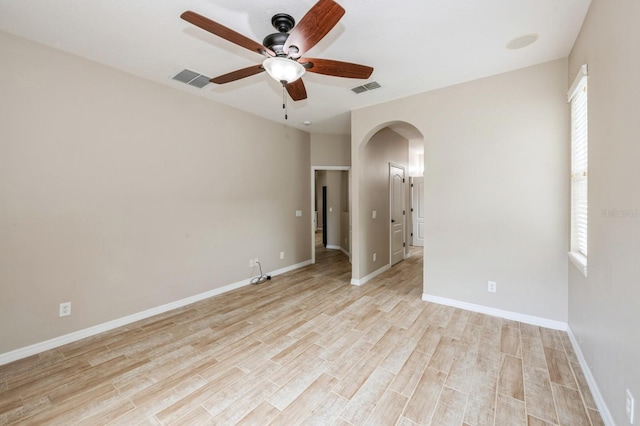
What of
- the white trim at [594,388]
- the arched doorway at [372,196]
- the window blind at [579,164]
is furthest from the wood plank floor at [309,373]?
the arched doorway at [372,196]

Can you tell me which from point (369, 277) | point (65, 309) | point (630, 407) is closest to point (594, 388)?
point (630, 407)

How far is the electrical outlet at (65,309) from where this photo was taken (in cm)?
252

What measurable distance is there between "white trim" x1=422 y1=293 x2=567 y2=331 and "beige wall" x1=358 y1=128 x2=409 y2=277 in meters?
1.21

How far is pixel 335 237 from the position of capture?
7430 millimetres

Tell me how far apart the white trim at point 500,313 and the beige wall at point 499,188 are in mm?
42

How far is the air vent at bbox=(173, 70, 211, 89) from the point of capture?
296cm

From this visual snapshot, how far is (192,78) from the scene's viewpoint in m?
3.08

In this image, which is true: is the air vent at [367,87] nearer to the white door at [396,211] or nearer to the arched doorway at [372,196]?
the arched doorway at [372,196]

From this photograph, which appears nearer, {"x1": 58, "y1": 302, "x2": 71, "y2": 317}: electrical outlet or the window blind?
the window blind

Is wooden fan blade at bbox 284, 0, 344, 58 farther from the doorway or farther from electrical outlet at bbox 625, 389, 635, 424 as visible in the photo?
the doorway

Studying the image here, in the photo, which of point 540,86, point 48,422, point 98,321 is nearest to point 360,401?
point 48,422

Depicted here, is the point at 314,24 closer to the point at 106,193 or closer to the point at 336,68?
the point at 336,68

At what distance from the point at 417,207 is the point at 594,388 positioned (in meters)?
6.00

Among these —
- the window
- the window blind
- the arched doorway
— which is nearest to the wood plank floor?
the window
